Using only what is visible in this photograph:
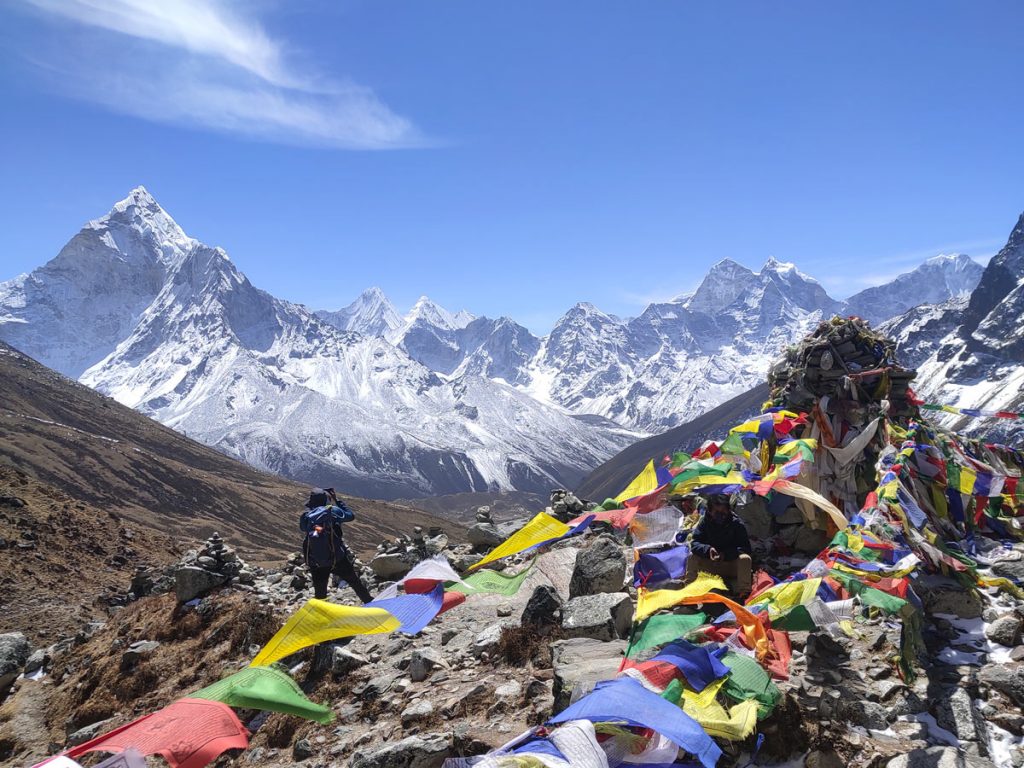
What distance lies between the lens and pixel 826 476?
12086 millimetres

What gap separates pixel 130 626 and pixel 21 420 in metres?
116

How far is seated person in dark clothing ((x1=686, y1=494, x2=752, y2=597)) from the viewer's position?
8758 millimetres

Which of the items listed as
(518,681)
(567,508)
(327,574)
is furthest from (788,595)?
(567,508)

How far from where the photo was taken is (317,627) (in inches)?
266

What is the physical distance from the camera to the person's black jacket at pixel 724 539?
8.93m

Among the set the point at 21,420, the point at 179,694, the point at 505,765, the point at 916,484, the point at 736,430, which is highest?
the point at 21,420

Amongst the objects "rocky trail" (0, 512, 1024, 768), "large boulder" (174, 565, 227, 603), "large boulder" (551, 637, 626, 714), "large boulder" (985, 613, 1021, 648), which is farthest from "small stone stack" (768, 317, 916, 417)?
"large boulder" (174, 565, 227, 603)

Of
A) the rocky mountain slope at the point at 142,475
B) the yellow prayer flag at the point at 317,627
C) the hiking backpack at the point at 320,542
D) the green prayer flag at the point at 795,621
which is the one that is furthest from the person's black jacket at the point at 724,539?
the rocky mountain slope at the point at 142,475

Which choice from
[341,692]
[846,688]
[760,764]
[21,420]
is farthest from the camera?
[21,420]

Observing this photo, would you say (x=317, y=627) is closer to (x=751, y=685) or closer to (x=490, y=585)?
(x=490, y=585)

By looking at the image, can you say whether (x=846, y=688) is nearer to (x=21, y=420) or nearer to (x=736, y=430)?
(x=736, y=430)

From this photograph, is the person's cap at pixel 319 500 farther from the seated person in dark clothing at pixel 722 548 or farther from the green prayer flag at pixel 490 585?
the seated person in dark clothing at pixel 722 548

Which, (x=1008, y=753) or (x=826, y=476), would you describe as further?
(x=826, y=476)

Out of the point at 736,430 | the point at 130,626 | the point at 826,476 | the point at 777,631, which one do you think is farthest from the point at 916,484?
the point at 130,626
